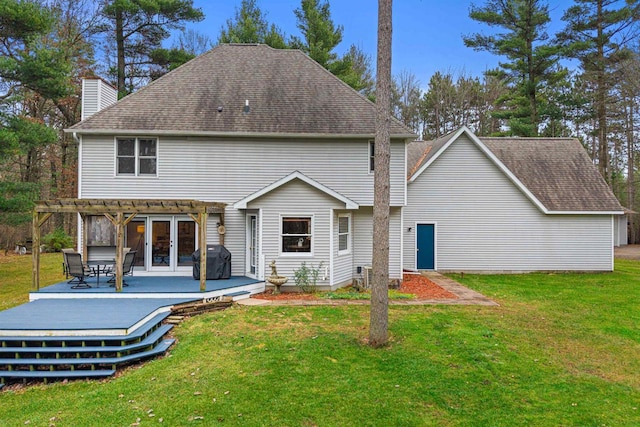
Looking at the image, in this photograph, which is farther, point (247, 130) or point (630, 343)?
point (247, 130)

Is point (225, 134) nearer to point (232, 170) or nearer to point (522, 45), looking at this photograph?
point (232, 170)

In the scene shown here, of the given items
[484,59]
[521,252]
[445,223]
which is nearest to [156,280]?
[445,223]

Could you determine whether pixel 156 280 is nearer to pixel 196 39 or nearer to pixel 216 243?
pixel 216 243

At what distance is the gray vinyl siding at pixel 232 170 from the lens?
12.2 m

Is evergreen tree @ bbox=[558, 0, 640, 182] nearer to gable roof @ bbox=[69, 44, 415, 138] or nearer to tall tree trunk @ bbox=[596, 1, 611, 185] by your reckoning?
tall tree trunk @ bbox=[596, 1, 611, 185]

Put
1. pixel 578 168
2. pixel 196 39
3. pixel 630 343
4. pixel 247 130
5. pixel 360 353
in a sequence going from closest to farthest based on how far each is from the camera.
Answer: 1. pixel 360 353
2. pixel 630 343
3. pixel 247 130
4. pixel 578 168
5. pixel 196 39

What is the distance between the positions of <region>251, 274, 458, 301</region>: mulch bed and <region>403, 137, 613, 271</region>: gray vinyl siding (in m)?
2.47

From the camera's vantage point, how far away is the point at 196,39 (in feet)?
84.4

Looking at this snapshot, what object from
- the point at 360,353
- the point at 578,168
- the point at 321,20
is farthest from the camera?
the point at 321,20

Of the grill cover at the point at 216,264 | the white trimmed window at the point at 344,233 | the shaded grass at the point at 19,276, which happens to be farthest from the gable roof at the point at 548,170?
the shaded grass at the point at 19,276

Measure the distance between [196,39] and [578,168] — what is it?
2449cm

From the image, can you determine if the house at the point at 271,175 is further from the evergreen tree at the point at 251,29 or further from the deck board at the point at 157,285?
the evergreen tree at the point at 251,29

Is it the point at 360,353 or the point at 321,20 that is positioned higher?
the point at 321,20

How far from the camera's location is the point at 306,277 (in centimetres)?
1122
